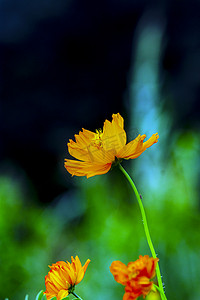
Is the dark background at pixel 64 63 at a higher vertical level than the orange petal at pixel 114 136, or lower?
higher

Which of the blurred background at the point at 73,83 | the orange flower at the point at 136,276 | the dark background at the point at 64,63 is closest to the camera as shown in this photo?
Answer: the orange flower at the point at 136,276

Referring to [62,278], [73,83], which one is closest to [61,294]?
[62,278]

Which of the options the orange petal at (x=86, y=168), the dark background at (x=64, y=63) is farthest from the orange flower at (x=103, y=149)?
the dark background at (x=64, y=63)

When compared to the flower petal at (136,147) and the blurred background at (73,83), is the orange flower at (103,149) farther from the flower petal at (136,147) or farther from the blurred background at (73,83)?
the blurred background at (73,83)

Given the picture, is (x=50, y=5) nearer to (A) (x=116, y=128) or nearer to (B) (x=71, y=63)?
(B) (x=71, y=63)

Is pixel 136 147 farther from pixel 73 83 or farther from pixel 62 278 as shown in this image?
pixel 73 83

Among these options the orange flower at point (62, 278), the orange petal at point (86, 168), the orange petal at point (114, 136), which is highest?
the orange petal at point (114, 136)

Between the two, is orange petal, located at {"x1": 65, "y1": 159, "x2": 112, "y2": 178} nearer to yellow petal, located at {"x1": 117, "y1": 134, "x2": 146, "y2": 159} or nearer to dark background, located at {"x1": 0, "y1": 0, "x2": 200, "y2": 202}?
yellow petal, located at {"x1": 117, "y1": 134, "x2": 146, "y2": 159}
